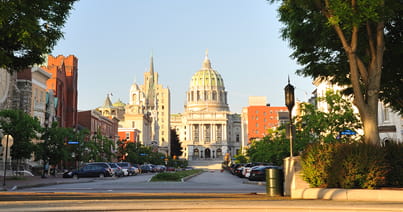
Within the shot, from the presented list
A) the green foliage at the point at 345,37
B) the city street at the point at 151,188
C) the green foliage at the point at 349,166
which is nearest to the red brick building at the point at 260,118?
the city street at the point at 151,188

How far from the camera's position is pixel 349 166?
55.3 ft

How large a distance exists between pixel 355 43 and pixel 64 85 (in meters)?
70.5

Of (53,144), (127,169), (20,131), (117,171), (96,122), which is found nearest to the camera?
(20,131)

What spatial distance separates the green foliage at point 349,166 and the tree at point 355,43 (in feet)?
4.59

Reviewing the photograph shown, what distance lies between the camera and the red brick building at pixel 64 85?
78188mm

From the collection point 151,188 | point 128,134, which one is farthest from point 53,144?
point 128,134

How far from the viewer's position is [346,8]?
16.5m

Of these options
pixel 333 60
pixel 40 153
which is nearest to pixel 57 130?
pixel 40 153

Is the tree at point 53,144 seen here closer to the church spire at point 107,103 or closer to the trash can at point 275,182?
the trash can at point 275,182

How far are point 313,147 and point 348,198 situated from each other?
2394mm

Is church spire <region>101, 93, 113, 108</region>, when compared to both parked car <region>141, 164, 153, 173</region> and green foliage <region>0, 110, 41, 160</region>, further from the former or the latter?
green foliage <region>0, 110, 41, 160</region>

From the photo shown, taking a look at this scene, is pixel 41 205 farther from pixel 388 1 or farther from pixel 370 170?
pixel 388 1

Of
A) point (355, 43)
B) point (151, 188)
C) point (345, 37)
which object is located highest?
point (345, 37)

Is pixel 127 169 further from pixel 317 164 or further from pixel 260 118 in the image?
pixel 260 118
